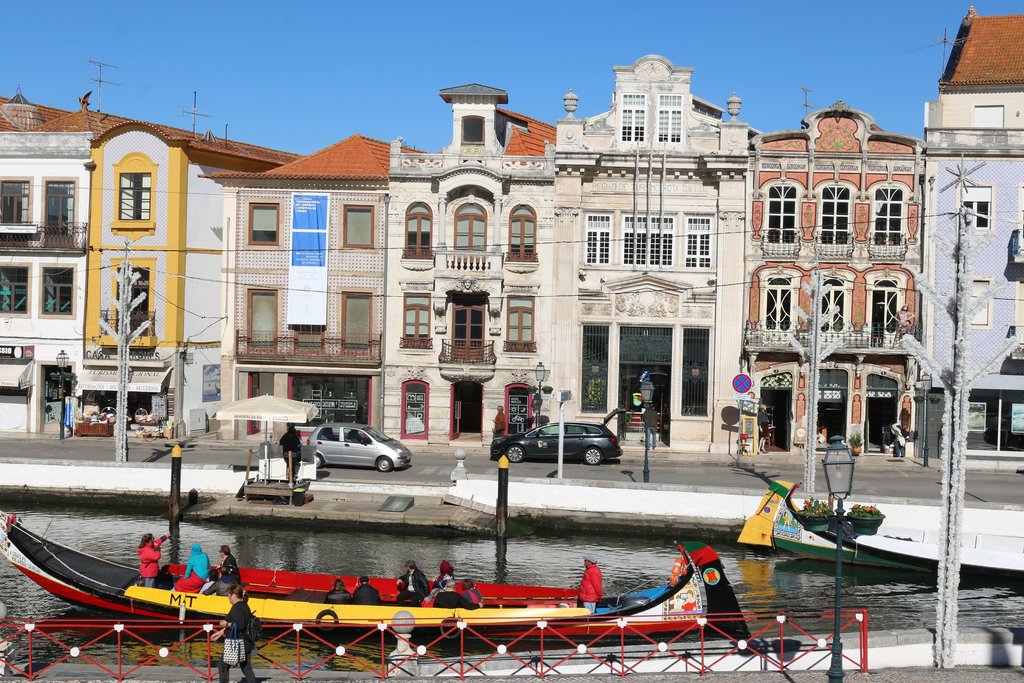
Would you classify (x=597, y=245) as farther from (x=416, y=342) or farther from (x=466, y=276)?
(x=416, y=342)

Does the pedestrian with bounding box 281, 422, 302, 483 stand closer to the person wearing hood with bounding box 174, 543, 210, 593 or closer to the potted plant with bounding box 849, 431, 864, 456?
the person wearing hood with bounding box 174, 543, 210, 593

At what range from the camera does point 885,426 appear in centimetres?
4825

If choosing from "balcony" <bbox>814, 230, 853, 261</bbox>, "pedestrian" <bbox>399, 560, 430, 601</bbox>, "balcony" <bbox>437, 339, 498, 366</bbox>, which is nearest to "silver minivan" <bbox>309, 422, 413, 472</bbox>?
"balcony" <bbox>437, 339, 498, 366</bbox>

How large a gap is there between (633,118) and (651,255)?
18.4ft

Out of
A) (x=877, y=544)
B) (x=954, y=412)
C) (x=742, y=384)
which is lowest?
(x=877, y=544)

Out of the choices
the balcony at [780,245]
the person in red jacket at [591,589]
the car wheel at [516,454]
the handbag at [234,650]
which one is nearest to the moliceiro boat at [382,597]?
the person in red jacket at [591,589]

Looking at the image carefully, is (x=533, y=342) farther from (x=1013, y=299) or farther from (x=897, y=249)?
(x=1013, y=299)

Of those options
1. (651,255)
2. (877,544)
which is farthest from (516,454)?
(877,544)

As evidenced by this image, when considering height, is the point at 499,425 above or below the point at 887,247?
below

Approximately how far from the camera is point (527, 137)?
54.9m

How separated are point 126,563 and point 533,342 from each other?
846 inches

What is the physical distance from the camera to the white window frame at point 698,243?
4856cm

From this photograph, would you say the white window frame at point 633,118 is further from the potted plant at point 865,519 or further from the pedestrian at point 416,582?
the pedestrian at point 416,582

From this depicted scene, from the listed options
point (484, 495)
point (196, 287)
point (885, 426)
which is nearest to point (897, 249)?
point (885, 426)
